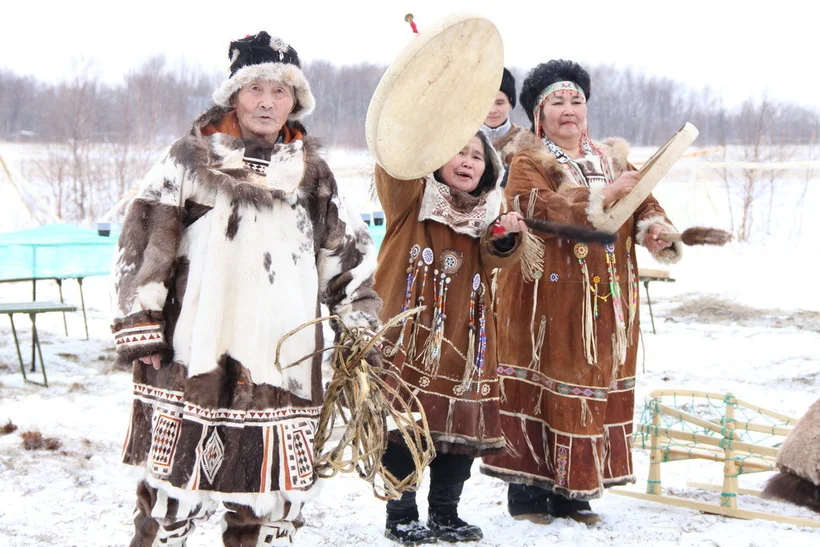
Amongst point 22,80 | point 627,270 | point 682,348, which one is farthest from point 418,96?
point 22,80

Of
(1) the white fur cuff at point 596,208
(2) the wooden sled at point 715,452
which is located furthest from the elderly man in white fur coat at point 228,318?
(2) the wooden sled at point 715,452

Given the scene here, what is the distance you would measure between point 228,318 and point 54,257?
201 inches

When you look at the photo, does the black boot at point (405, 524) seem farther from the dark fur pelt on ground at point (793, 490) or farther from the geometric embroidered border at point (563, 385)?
the dark fur pelt on ground at point (793, 490)

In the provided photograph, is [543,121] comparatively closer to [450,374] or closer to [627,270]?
[627,270]

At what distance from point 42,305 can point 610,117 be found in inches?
742

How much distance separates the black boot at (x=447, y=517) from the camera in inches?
→ 136

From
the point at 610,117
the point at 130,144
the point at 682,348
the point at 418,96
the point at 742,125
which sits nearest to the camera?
the point at 418,96

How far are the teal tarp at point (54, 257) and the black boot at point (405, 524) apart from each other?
4281 mm

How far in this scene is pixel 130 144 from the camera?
18.8m

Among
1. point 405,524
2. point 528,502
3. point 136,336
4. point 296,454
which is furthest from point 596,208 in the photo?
point 136,336

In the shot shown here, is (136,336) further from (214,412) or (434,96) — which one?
(434,96)

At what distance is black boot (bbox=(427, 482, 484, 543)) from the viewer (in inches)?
136

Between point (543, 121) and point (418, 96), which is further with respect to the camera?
point (543, 121)

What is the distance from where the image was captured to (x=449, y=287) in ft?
10.8
